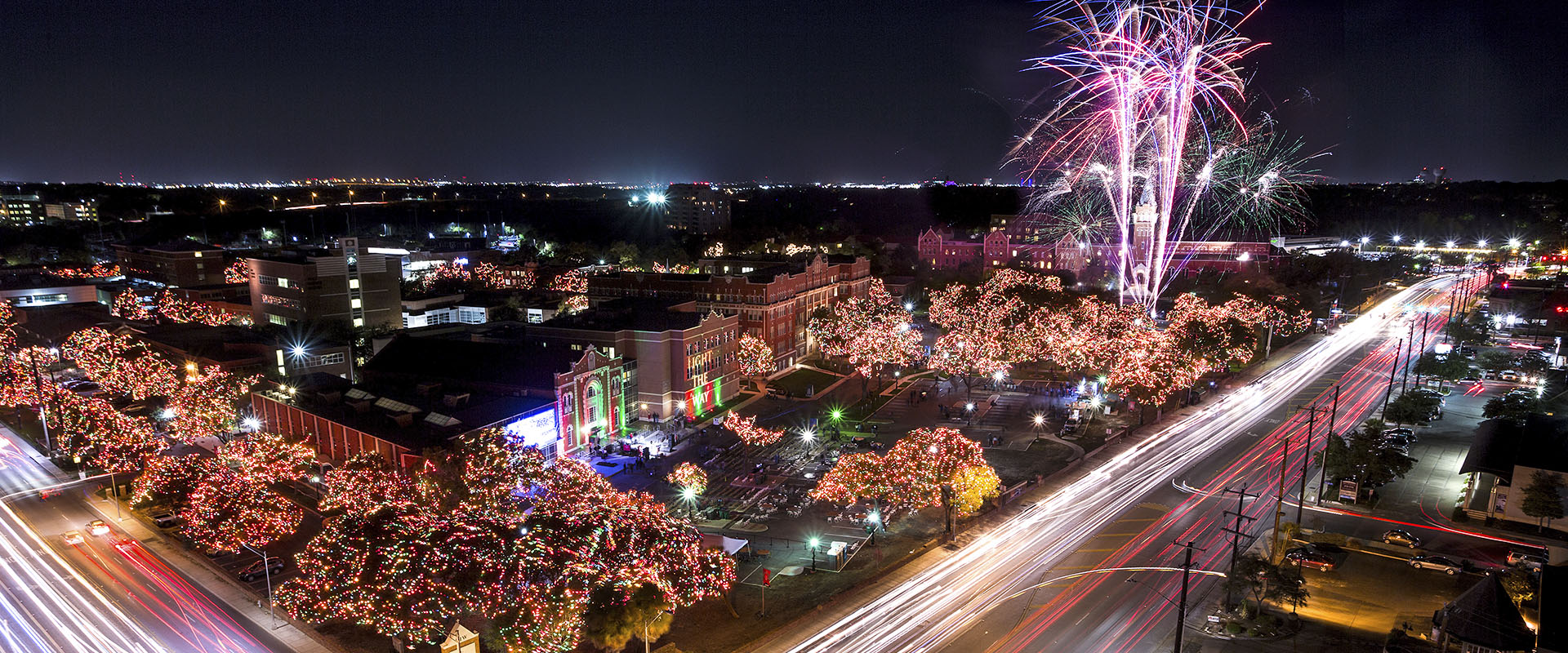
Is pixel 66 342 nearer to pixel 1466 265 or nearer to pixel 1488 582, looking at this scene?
pixel 1488 582

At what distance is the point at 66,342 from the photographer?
4456 cm

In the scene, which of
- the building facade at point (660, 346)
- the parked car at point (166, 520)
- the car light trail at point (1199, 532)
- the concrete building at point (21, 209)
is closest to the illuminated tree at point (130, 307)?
the building facade at point (660, 346)

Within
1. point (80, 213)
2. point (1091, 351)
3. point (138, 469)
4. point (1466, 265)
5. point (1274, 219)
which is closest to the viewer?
point (138, 469)

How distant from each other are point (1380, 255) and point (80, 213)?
687 ft


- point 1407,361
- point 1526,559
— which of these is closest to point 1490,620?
point 1526,559

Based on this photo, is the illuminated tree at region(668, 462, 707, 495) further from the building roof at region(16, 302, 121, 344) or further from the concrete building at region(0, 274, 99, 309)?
the concrete building at region(0, 274, 99, 309)

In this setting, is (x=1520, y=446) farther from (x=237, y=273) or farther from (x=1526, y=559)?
(x=237, y=273)

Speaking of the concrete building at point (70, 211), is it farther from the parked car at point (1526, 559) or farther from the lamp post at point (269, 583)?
the parked car at point (1526, 559)

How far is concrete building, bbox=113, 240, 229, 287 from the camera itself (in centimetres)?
7769

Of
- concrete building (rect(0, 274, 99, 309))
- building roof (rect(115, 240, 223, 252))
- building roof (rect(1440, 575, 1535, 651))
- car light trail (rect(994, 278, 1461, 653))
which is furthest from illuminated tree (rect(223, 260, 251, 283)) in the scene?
building roof (rect(1440, 575, 1535, 651))

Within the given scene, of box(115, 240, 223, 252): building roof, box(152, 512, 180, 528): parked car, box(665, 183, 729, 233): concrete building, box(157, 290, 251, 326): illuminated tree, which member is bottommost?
box(152, 512, 180, 528): parked car

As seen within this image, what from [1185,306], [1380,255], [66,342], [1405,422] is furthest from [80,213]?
[1380,255]

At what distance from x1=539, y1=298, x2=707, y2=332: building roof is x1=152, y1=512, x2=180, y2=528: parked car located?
19.5 m

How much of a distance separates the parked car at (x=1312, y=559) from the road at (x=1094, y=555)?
6.34 feet
